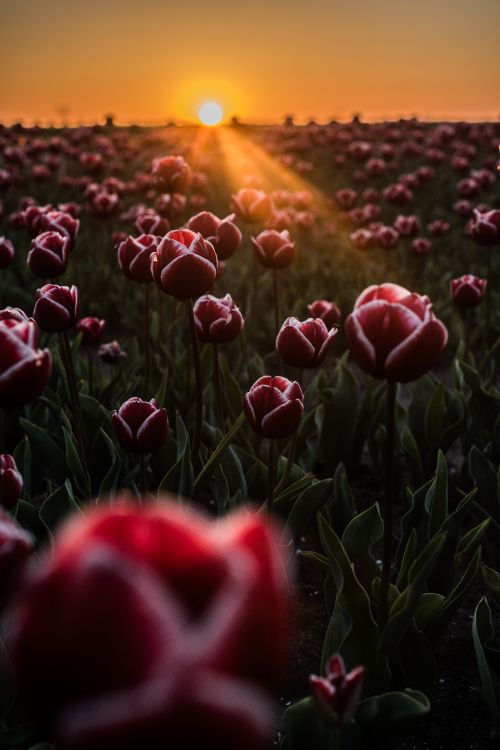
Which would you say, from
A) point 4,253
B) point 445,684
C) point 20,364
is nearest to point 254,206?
point 4,253

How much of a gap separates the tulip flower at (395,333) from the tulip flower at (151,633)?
851 mm

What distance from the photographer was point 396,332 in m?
1.40

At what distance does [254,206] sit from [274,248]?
86cm

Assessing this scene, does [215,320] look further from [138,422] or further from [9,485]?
[9,485]

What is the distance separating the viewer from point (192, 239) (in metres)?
2.29

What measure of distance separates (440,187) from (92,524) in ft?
48.7

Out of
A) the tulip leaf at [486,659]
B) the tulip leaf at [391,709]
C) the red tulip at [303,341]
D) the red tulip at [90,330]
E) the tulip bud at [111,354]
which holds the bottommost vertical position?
the tulip leaf at [486,659]

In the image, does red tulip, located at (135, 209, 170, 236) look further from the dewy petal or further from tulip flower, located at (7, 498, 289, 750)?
tulip flower, located at (7, 498, 289, 750)

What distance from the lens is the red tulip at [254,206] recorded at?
4344mm

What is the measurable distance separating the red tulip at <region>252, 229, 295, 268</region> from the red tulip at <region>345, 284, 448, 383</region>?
2.16 m

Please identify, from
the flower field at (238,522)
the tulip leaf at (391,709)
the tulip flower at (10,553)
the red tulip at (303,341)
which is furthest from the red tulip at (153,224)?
the tulip flower at (10,553)

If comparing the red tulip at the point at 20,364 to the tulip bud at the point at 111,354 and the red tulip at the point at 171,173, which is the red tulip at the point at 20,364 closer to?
the tulip bud at the point at 111,354

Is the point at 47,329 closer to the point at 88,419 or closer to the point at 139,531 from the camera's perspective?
the point at 88,419

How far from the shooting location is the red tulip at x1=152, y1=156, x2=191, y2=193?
4.59 m
